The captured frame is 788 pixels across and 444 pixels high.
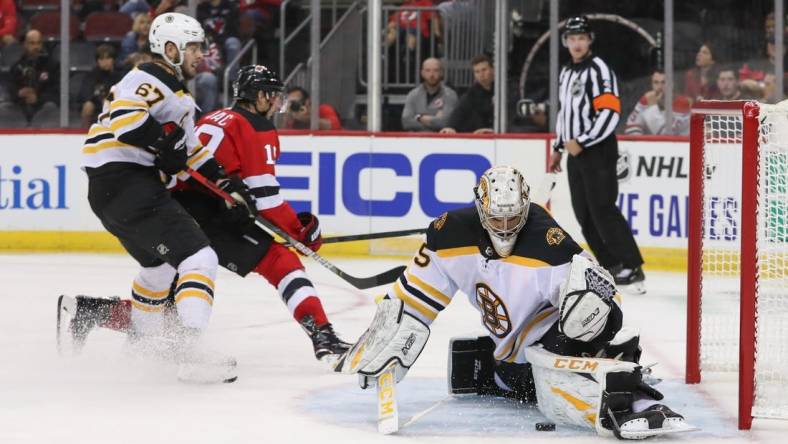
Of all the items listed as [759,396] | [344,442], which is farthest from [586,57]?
[344,442]

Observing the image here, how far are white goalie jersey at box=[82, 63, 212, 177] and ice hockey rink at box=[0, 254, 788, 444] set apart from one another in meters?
0.66

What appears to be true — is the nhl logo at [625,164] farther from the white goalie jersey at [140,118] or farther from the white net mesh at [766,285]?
the white goalie jersey at [140,118]

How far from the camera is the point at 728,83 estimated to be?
766cm

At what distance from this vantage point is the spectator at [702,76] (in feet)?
25.2

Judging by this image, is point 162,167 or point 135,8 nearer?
point 162,167

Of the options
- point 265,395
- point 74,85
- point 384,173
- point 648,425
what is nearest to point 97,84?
point 74,85

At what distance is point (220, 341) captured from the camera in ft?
16.9

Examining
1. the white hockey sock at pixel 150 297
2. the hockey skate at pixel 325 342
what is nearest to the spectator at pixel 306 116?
the white hockey sock at pixel 150 297

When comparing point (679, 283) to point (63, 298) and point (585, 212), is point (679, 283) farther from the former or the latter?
point (63, 298)

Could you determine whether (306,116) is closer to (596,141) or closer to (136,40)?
(136,40)

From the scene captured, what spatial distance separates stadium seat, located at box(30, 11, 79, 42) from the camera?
807 cm

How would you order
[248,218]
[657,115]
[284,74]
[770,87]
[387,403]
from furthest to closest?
[284,74], [657,115], [770,87], [248,218], [387,403]

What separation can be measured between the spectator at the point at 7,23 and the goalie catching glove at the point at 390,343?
17.2ft

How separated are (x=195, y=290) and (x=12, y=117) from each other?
166 inches
